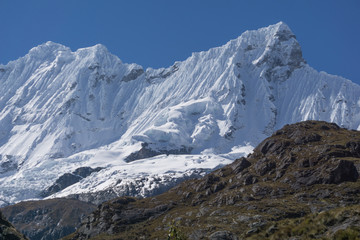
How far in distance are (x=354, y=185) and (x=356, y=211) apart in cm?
10465

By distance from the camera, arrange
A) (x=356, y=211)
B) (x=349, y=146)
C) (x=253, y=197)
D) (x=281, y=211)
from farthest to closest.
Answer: (x=349, y=146) < (x=253, y=197) < (x=281, y=211) < (x=356, y=211)

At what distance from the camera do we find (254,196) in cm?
14900

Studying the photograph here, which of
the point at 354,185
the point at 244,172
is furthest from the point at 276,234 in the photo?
the point at 244,172

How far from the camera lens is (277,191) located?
149m

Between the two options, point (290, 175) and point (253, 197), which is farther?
point (290, 175)

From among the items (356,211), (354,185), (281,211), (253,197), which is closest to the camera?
(356,211)

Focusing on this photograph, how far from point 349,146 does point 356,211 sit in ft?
461

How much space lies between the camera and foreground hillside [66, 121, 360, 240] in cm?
12800

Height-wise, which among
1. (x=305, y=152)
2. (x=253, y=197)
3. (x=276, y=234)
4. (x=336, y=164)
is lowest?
(x=276, y=234)

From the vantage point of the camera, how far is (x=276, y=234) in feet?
131

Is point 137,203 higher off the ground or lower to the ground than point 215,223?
higher

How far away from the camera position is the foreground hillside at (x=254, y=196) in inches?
5039

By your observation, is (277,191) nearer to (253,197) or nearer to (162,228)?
(253,197)

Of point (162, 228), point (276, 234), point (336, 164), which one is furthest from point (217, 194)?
point (276, 234)
